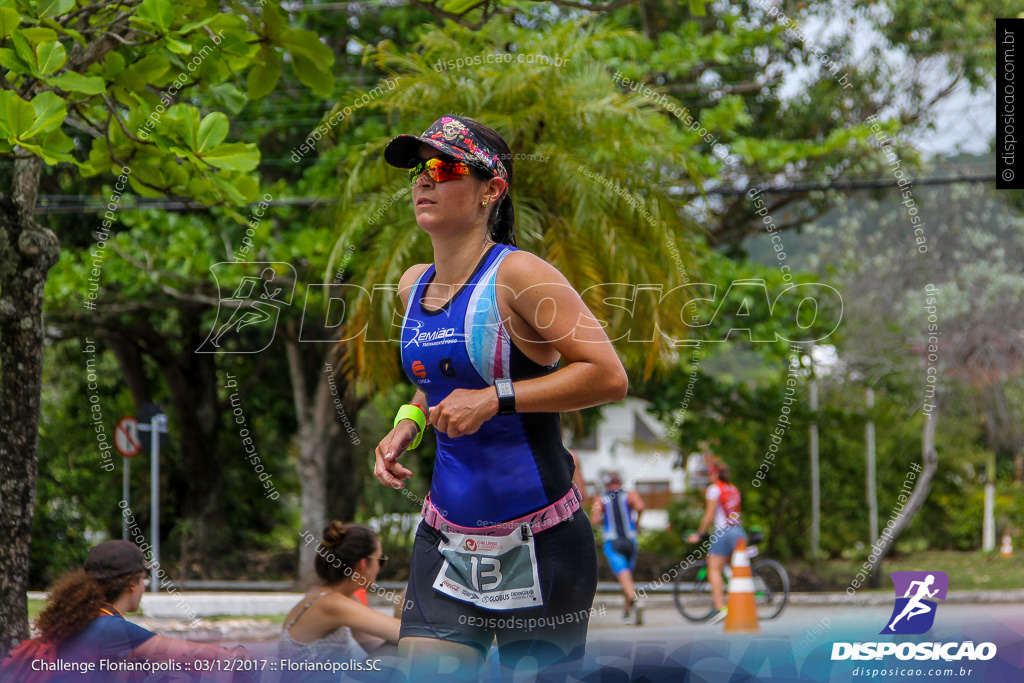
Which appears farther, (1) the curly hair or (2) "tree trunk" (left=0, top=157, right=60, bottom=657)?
(2) "tree trunk" (left=0, top=157, right=60, bottom=657)

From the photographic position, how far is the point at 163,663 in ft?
8.29

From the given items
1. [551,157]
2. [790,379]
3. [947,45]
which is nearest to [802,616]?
[790,379]

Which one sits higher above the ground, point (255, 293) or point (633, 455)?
point (255, 293)

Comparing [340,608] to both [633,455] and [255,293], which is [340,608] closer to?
[255,293]

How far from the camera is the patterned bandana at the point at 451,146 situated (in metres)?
2.19

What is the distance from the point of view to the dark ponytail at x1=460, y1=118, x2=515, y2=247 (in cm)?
226

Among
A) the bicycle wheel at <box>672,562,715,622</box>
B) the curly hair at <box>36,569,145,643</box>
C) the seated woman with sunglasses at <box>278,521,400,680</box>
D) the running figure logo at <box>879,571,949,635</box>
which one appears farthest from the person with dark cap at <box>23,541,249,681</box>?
the bicycle wheel at <box>672,562,715,622</box>

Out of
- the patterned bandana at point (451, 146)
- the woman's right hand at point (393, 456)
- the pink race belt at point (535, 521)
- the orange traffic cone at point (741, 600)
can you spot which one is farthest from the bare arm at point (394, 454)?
the orange traffic cone at point (741, 600)

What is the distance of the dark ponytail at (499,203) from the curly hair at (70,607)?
1.61 m

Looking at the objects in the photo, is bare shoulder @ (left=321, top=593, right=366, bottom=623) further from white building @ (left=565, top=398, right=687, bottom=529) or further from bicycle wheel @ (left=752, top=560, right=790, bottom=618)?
white building @ (left=565, top=398, right=687, bottom=529)

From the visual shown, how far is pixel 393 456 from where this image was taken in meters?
2.16

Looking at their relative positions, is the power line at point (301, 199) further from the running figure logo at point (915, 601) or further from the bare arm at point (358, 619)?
the running figure logo at point (915, 601)

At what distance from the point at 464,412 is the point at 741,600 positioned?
21.8 ft

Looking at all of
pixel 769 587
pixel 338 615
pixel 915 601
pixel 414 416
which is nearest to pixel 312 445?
pixel 769 587
